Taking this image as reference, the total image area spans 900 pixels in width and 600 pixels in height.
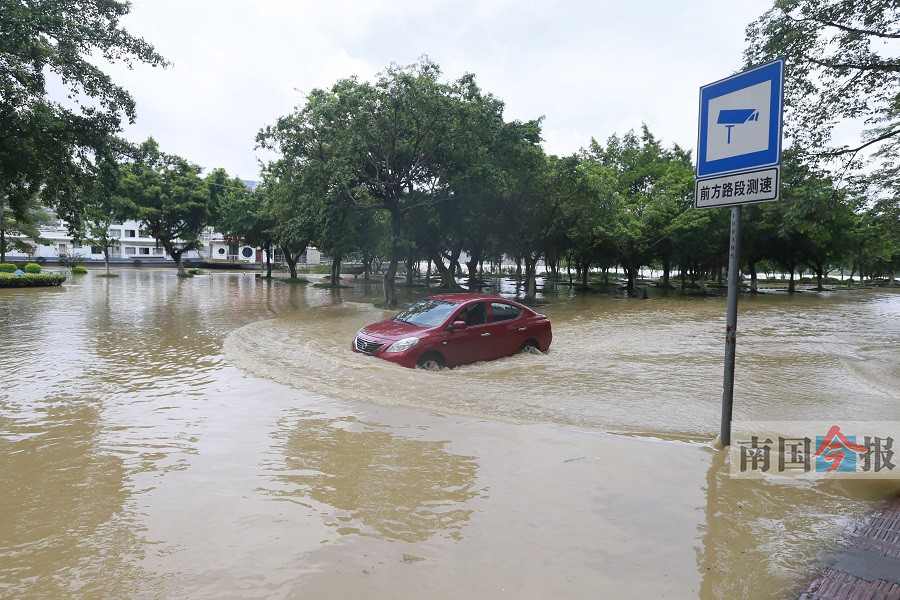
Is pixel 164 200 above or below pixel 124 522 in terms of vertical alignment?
above

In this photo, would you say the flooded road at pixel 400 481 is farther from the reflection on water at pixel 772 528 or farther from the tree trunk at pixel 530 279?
the tree trunk at pixel 530 279

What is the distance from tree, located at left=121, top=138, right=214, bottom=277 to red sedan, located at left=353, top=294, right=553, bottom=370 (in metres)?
34.1

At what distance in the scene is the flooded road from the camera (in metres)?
3.01

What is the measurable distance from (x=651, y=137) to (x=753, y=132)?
41.3 m

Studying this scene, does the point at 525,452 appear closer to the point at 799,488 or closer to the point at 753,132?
the point at 799,488

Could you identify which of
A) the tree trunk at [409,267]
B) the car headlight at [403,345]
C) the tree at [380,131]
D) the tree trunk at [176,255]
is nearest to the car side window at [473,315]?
the car headlight at [403,345]

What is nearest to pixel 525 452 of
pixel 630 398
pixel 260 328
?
pixel 630 398

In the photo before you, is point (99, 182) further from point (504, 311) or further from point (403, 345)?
point (504, 311)

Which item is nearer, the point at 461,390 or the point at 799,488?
the point at 799,488

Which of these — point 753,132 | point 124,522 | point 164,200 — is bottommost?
point 124,522

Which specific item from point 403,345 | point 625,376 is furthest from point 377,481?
point 625,376

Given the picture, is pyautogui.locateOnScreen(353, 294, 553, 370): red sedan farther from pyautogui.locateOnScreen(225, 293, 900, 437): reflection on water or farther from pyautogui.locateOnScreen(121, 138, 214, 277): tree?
pyautogui.locateOnScreen(121, 138, 214, 277): tree

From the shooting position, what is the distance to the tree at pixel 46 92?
41.0 feet

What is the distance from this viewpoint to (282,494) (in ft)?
13.3
